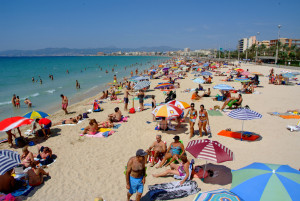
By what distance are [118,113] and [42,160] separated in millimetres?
4303

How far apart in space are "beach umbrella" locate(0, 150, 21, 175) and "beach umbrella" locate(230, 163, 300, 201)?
4.85m

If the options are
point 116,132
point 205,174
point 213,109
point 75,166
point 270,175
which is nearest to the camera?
point 270,175

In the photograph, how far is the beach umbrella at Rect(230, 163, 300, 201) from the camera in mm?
2922

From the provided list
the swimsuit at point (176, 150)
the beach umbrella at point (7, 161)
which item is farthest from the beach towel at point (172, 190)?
the beach umbrella at point (7, 161)

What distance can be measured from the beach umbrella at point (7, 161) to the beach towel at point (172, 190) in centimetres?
331

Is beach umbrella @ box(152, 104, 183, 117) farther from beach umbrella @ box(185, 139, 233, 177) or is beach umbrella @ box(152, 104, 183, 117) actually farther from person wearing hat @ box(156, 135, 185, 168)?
beach umbrella @ box(185, 139, 233, 177)

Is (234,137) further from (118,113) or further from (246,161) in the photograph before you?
(118,113)

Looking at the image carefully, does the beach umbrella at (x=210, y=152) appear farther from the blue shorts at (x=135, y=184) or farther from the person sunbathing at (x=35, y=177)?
the person sunbathing at (x=35, y=177)

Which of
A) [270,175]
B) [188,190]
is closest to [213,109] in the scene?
[188,190]

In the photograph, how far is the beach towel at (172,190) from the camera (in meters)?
4.60

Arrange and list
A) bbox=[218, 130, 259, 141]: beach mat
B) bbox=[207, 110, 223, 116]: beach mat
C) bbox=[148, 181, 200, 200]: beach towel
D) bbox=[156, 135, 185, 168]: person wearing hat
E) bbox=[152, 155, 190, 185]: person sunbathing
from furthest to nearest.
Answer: bbox=[207, 110, 223, 116]: beach mat → bbox=[218, 130, 259, 141]: beach mat → bbox=[156, 135, 185, 168]: person wearing hat → bbox=[152, 155, 190, 185]: person sunbathing → bbox=[148, 181, 200, 200]: beach towel

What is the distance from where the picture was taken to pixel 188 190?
186 inches

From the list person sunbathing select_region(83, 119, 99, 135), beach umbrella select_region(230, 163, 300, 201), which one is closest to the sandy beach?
person sunbathing select_region(83, 119, 99, 135)

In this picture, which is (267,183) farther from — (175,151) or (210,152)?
(175,151)
